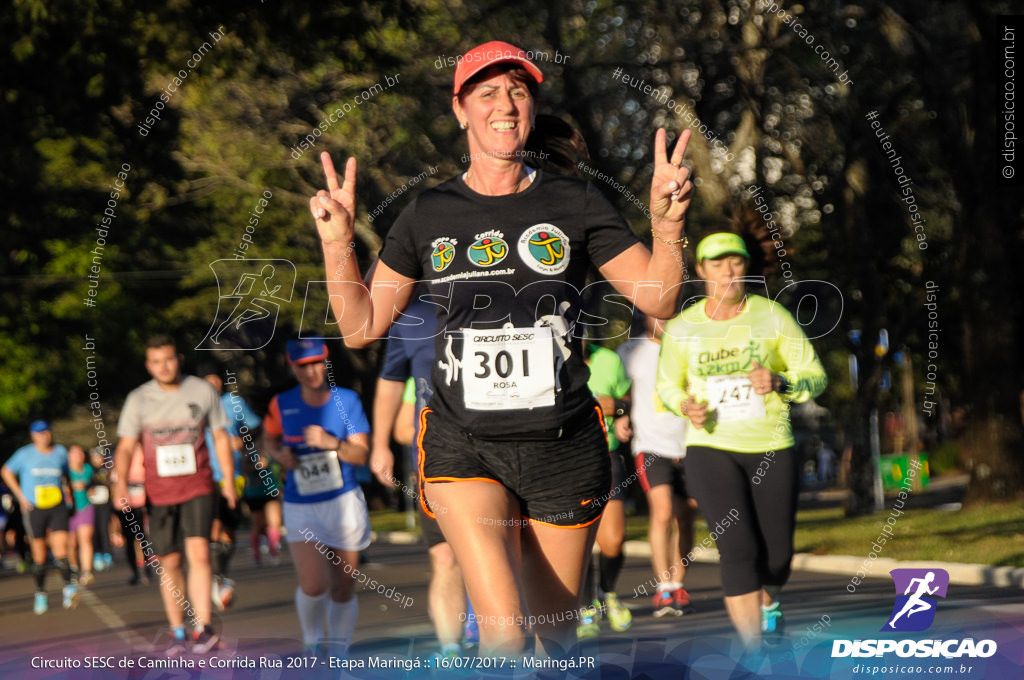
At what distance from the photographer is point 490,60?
14.3ft

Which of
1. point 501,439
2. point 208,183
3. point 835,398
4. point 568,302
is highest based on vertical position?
point 208,183

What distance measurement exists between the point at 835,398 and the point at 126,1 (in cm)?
3514

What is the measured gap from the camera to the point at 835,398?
4544cm

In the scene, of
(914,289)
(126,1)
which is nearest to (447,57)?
(126,1)

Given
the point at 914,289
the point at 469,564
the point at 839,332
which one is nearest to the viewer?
the point at 469,564

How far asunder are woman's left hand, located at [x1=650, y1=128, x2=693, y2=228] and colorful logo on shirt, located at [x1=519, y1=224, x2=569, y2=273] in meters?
0.31

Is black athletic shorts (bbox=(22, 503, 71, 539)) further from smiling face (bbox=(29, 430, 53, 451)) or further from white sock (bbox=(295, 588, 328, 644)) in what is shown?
white sock (bbox=(295, 588, 328, 644))

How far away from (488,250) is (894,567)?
759 cm

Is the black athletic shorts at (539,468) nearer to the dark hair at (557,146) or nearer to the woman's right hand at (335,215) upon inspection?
the woman's right hand at (335,215)

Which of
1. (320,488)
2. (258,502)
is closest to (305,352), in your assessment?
(320,488)

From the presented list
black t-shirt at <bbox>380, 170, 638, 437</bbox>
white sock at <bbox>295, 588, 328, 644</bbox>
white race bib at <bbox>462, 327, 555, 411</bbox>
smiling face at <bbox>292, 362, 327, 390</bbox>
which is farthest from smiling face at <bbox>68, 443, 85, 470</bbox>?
white race bib at <bbox>462, 327, 555, 411</bbox>

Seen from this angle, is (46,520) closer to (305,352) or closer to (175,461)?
(175,461)

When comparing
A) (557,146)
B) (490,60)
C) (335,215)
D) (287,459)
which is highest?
(490,60)

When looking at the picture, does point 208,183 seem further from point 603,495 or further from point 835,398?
point 835,398
